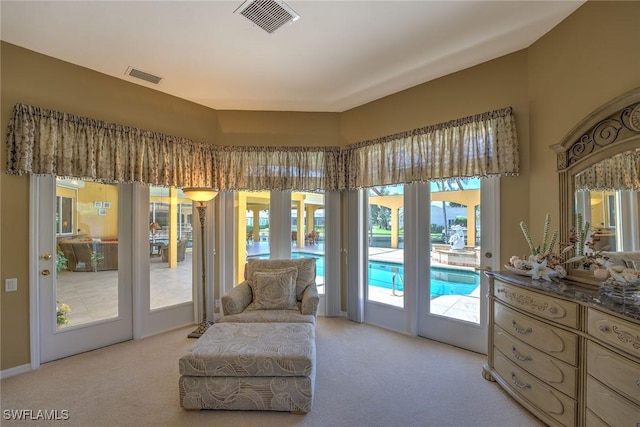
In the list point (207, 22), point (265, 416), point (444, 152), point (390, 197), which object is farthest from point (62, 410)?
point (444, 152)

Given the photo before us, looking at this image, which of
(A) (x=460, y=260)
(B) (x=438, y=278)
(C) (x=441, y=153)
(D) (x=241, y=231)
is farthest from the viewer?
(D) (x=241, y=231)

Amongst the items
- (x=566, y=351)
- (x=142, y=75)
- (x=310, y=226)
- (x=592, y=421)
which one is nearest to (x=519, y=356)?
(x=566, y=351)

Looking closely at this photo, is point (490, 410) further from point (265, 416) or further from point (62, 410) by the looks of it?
point (62, 410)

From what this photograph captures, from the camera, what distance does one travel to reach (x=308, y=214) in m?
4.10

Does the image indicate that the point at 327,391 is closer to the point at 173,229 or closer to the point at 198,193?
the point at 198,193

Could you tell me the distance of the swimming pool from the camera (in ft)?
9.96

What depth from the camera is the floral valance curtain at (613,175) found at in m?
1.76

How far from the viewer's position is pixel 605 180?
193 centimetres

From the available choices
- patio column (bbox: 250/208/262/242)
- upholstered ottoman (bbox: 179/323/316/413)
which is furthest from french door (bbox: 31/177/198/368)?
upholstered ottoman (bbox: 179/323/316/413)

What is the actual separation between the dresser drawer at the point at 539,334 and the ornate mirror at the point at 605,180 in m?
0.49

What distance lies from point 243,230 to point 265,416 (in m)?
2.51

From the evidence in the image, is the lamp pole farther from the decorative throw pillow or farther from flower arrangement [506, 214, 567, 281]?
flower arrangement [506, 214, 567, 281]

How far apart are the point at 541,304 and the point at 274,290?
2.29 m

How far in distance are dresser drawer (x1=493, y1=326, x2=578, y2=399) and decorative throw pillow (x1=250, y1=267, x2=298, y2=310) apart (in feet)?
6.22
